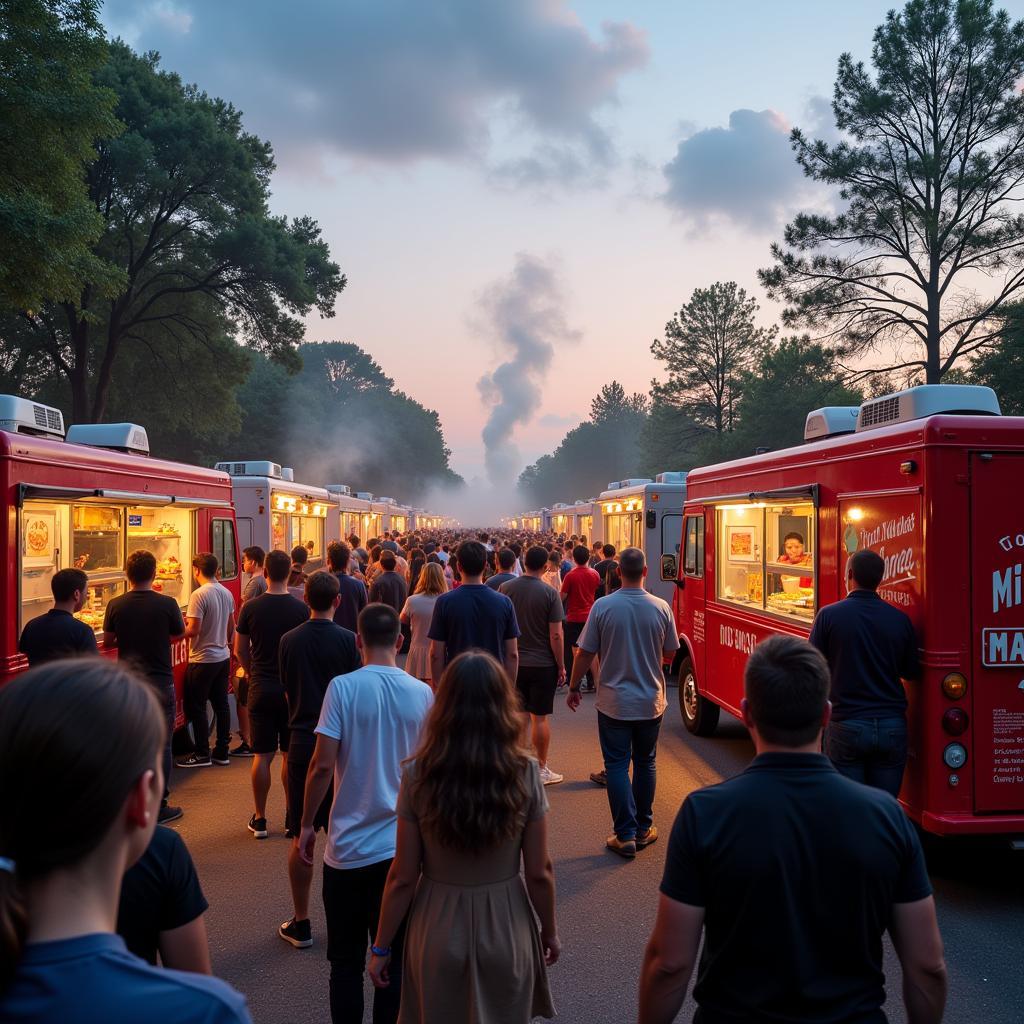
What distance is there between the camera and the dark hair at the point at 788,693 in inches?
83.4

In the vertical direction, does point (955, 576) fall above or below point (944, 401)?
below

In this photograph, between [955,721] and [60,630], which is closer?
[955,721]

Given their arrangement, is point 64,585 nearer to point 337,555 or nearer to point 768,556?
point 337,555

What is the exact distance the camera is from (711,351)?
4706 centimetres

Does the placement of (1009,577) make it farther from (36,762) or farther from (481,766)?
(36,762)

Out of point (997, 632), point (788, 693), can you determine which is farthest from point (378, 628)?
point (997, 632)

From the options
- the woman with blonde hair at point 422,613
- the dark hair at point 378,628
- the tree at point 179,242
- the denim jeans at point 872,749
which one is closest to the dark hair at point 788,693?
the dark hair at point 378,628

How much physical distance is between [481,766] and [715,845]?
2.68 feet

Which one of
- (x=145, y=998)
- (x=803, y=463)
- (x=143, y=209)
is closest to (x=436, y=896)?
(x=145, y=998)

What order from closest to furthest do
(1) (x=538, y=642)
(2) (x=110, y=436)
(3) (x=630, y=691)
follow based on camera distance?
(3) (x=630, y=691)
(1) (x=538, y=642)
(2) (x=110, y=436)

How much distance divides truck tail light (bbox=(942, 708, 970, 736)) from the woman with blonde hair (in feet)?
13.9

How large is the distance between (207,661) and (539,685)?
10.5ft

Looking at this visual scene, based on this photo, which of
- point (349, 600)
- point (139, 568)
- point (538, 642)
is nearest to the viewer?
point (139, 568)

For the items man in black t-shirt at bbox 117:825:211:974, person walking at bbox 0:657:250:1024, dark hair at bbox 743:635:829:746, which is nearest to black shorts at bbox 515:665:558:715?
dark hair at bbox 743:635:829:746
